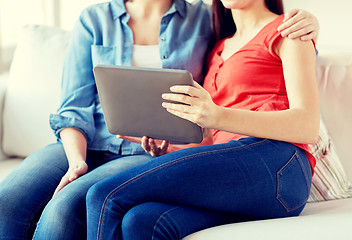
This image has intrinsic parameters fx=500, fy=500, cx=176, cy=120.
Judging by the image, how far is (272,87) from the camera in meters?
1.41

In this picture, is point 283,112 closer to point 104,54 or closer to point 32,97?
point 104,54

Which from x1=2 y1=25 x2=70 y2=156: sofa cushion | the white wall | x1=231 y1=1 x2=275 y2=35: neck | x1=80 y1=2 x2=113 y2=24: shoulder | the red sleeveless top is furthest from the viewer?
the white wall

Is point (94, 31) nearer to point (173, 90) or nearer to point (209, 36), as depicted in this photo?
point (209, 36)

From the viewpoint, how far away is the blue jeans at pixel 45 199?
1261 millimetres

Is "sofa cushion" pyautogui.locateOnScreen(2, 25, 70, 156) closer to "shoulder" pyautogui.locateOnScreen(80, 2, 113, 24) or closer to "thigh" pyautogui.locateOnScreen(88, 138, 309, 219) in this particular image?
"shoulder" pyautogui.locateOnScreen(80, 2, 113, 24)

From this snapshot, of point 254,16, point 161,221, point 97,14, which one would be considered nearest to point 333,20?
point 254,16

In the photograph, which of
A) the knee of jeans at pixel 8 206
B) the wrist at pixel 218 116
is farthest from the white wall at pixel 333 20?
the knee of jeans at pixel 8 206

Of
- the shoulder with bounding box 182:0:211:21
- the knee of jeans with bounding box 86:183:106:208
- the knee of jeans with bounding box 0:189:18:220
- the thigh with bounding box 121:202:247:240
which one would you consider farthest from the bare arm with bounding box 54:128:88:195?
the shoulder with bounding box 182:0:211:21

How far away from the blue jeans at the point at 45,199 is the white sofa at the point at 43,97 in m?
0.25

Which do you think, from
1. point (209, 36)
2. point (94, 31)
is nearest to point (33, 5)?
point (94, 31)

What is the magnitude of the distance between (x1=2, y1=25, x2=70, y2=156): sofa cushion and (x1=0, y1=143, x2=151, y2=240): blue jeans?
304 millimetres

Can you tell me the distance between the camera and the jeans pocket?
121 centimetres

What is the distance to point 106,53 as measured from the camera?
5.30ft

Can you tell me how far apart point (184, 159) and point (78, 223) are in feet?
1.10
